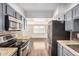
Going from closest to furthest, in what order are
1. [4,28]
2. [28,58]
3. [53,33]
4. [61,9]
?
[28,58]
[4,28]
[53,33]
[61,9]

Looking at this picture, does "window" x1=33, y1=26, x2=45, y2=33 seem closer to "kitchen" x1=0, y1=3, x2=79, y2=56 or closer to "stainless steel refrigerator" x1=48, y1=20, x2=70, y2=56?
"kitchen" x1=0, y1=3, x2=79, y2=56

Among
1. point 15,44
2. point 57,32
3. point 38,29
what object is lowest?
point 15,44

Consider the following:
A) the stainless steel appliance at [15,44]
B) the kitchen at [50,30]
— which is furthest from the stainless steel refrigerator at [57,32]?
the stainless steel appliance at [15,44]

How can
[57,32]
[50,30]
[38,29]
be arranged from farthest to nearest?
[38,29] → [50,30] → [57,32]

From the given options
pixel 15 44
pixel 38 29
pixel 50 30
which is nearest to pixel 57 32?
pixel 50 30

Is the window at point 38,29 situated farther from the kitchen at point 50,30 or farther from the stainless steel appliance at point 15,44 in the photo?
the stainless steel appliance at point 15,44

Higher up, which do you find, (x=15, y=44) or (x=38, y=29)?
(x=38, y=29)

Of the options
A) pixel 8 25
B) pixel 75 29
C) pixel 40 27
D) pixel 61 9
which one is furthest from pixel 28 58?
pixel 40 27

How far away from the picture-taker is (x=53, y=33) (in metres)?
4.57

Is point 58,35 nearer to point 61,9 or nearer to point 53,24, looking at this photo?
point 53,24

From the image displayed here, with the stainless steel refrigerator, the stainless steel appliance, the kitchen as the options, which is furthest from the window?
the stainless steel appliance

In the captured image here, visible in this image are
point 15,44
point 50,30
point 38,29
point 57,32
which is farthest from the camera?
point 38,29

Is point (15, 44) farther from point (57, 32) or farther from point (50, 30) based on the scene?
point (50, 30)

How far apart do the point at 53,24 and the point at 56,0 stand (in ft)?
11.9
